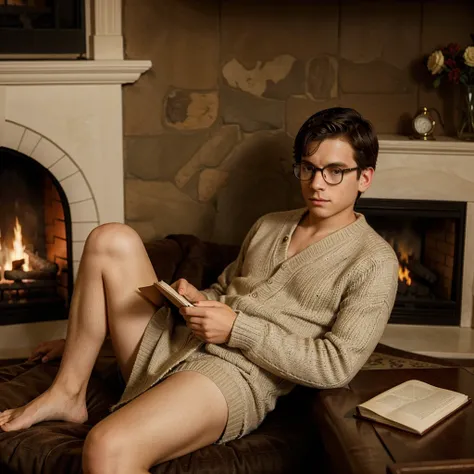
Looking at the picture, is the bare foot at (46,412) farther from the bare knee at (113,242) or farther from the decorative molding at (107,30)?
the decorative molding at (107,30)

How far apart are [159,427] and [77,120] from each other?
1.73 meters

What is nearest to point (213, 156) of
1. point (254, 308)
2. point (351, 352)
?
point (254, 308)

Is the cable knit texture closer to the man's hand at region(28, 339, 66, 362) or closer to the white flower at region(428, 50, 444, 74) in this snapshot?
the man's hand at region(28, 339, 66, 362)

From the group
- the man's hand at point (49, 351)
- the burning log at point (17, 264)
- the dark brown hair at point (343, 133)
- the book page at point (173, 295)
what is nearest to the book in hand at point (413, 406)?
the book page at point (173, 295)

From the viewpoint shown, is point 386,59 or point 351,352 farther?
point 386,59

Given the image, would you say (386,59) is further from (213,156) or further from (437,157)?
(213,156)

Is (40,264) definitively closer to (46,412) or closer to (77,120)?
(77,120)

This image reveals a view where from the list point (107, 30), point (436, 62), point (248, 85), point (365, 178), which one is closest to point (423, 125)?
point (436, 62)

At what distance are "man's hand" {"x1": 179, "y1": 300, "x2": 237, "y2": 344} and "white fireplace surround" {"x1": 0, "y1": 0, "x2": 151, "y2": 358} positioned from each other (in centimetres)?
137

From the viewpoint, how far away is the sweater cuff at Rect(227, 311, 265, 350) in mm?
1845

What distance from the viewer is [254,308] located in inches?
79.4

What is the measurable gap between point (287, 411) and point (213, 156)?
145 cm

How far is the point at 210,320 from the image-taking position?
1823mm

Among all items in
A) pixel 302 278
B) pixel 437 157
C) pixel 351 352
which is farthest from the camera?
pixel 437 157
